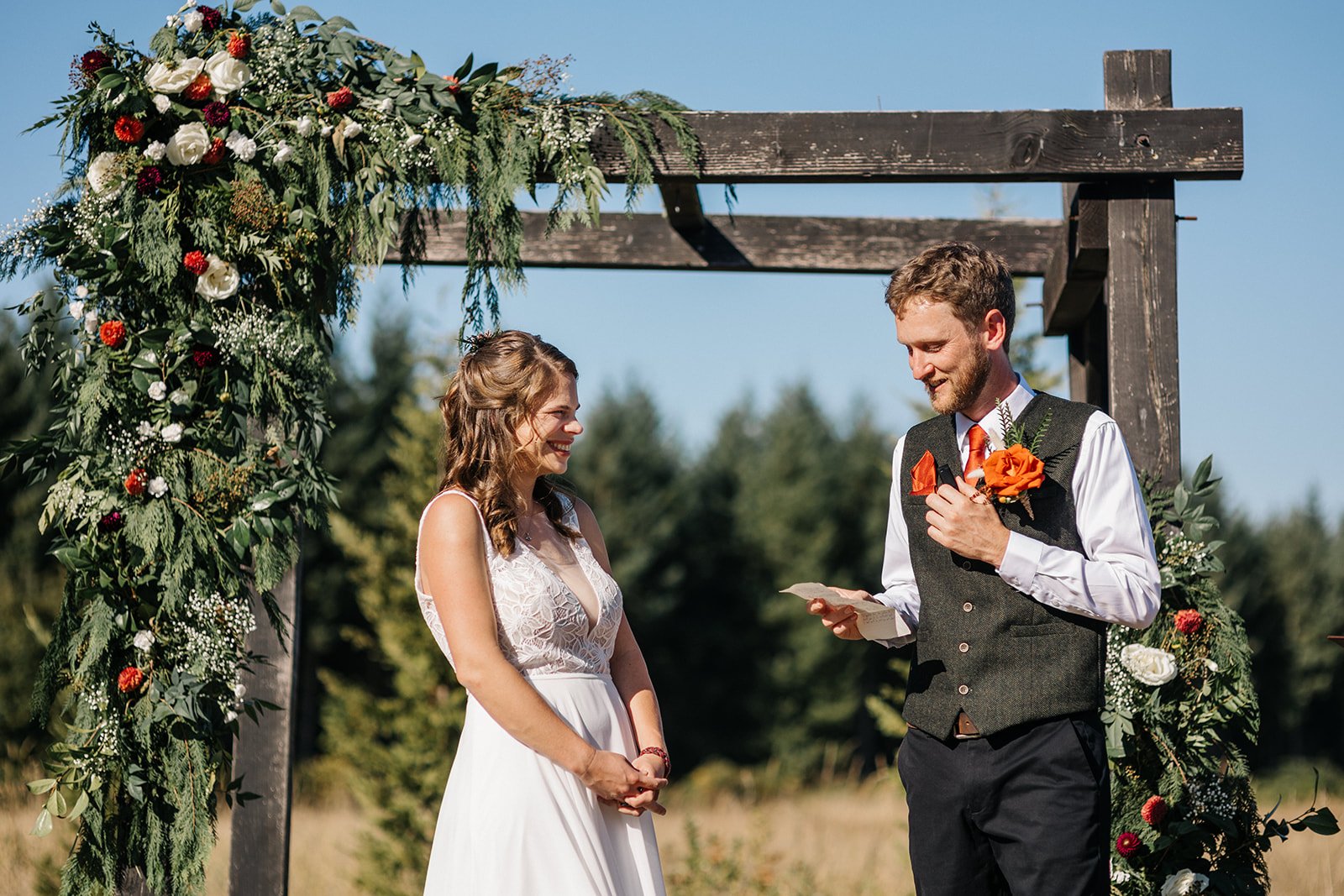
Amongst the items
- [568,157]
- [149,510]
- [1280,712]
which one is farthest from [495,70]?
[1280,712]

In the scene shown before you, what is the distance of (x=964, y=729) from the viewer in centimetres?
258

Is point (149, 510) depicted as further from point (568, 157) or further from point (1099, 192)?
point (1099, 192)

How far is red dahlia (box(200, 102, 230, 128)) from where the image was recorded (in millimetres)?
3434

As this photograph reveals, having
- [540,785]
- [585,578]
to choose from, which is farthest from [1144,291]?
[540,785]

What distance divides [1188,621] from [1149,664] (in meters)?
0.18

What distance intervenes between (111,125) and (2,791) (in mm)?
6818

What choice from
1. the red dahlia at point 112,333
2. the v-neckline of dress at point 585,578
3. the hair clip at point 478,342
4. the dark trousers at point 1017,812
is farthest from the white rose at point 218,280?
the dark trousers at point 1017,812

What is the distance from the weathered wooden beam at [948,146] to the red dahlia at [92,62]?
1.38m

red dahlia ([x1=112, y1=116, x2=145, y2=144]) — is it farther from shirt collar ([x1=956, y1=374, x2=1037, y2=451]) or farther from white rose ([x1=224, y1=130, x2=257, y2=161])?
shirt collar ([x1=956, y1=374, x2=1037, y2=451])

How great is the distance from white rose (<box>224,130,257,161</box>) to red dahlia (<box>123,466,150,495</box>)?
922 millimetres

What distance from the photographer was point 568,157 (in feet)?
11.8

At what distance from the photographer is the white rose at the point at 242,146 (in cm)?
343

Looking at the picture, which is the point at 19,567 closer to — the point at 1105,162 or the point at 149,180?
the point at 149,180

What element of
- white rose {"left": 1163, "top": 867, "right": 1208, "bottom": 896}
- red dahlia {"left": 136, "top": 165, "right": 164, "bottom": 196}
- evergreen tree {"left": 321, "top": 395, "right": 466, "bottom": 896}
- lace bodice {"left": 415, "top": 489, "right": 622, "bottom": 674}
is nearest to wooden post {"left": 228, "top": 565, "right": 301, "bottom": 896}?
red dahlia {"left": 136, "top": 165, "right": 164, "bottom": 196}
